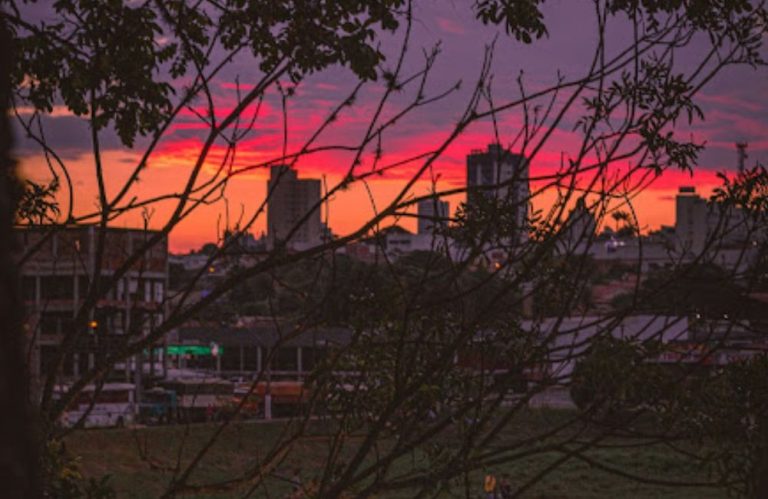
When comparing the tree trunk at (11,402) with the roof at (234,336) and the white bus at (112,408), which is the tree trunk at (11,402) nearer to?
the white bus at (112,408)

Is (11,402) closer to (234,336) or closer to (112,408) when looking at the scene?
(112,408)

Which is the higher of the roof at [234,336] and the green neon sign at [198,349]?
the roof at [234,336]

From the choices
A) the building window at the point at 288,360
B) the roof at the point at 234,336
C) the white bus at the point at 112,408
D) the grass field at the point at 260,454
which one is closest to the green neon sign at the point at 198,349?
the roof at the point at 234,336

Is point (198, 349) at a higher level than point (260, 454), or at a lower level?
higher

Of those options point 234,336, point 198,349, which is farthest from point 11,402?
point 198,349

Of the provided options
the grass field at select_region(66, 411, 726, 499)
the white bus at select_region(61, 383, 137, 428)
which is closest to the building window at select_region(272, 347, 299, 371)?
the grass field at select_region(66, 411, 726, 499)

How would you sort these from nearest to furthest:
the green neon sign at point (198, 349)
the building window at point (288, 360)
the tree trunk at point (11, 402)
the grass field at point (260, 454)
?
the tree trunk at point (11, 402) → the grass field at point (260, 454) → the green neon sign at point (198, 349) → the building window at point (288, 360)

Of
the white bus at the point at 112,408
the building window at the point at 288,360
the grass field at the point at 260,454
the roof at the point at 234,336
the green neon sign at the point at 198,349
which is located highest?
the roof at the point at 234,336

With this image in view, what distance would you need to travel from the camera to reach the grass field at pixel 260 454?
32419 millimetres

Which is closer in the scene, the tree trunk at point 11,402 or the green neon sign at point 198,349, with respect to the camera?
the tree trunk at point 11,402

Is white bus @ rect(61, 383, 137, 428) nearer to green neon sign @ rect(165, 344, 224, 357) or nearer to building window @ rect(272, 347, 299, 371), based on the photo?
green neon sign @ rect(165, 344, 224, 357)

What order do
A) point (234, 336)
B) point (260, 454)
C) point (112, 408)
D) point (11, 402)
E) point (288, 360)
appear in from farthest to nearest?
point (288, 360) → point (234, 336) → point (112, 408) → point (260, 454) → point (11, 402)

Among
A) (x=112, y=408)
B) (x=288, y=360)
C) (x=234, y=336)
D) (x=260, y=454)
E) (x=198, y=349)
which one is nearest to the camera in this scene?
(x=260, y=454)

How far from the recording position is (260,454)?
37.5 m
